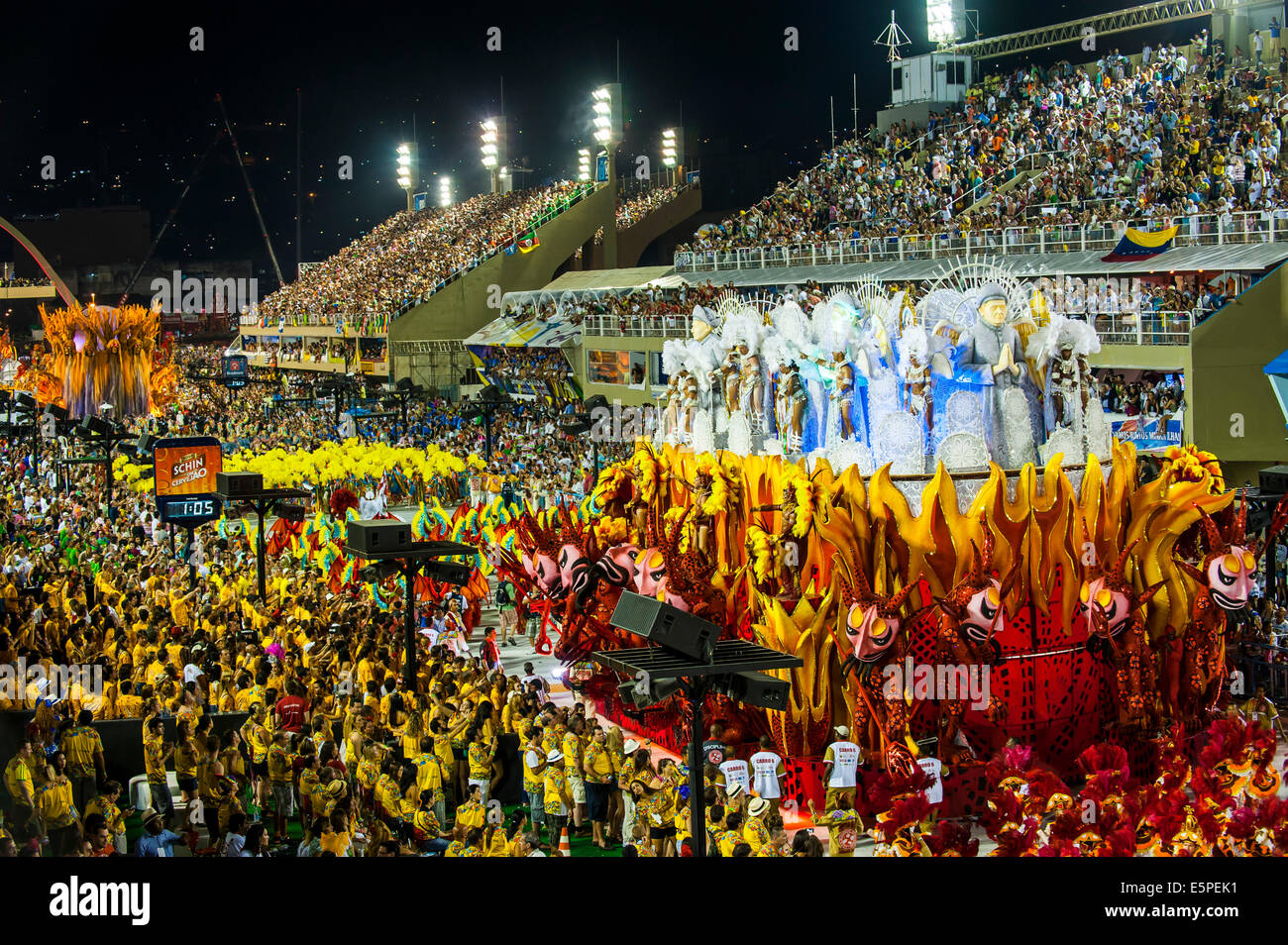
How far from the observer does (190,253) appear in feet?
253

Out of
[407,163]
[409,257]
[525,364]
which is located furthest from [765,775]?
[407,163]

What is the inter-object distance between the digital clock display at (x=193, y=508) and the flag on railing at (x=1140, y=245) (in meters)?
17.0

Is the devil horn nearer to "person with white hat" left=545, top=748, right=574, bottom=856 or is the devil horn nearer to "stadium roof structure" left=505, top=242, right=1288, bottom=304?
"stadium roof structure" left=505, top=242, right=1288, bottom=304

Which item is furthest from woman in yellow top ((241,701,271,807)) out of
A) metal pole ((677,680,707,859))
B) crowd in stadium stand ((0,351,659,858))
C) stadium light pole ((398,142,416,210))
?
stadium light pole ((398,142,416,210))

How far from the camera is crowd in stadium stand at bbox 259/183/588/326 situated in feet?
196

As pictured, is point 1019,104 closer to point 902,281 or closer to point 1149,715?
point 902,281

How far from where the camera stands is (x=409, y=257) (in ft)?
221

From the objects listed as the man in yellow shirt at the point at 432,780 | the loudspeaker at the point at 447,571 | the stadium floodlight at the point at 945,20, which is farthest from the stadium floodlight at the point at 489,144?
the man in yellow shirt at the point at 432,780

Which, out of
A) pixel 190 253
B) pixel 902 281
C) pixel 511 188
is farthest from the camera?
pixel 190 253

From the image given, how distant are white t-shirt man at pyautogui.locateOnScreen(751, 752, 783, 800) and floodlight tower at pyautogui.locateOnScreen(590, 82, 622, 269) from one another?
48197 mm

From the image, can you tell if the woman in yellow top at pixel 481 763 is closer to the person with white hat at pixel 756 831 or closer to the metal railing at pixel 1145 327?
the person with white hat at pixel 756 831
